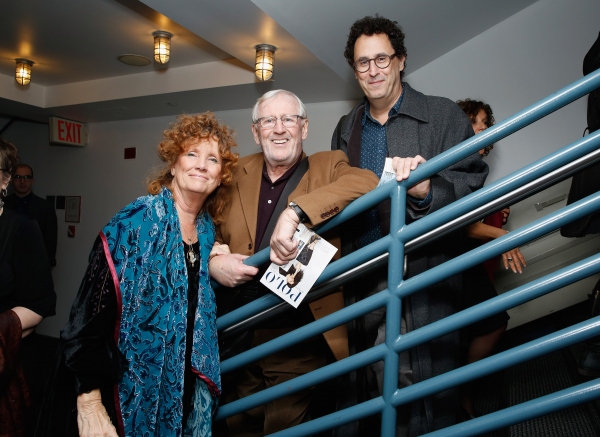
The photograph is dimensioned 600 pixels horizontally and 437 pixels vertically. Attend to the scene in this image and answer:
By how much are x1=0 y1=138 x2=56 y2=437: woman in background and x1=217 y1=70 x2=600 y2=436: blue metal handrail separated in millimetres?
924

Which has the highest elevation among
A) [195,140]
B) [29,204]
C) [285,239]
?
[29,204]

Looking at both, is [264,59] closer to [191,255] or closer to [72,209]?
[191,255]

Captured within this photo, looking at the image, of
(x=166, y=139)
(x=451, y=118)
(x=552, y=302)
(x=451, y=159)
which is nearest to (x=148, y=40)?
(x=166, y=139)

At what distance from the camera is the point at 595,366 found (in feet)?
6.53

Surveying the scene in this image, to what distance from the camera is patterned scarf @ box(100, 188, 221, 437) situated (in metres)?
1.47

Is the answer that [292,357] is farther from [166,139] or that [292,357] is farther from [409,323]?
[166,139]

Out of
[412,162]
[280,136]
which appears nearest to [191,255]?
[280,136]

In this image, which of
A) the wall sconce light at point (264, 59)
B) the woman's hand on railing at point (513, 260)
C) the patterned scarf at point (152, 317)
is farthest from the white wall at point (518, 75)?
the patterned scarf at point (152, 317)

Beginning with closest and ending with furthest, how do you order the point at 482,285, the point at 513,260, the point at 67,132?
the point at 482,285
the point at 513,260
the point at 67,132

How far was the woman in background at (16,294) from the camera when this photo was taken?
1637 millimetres

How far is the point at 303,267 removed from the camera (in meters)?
1.44

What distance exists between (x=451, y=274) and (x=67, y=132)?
5.71 meters

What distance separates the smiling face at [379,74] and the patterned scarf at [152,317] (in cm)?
93

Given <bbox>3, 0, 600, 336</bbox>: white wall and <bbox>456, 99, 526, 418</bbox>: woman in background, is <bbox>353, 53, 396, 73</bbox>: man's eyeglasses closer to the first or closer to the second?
<bbox>456, 99, 526, 418</bbox>: woman in background
